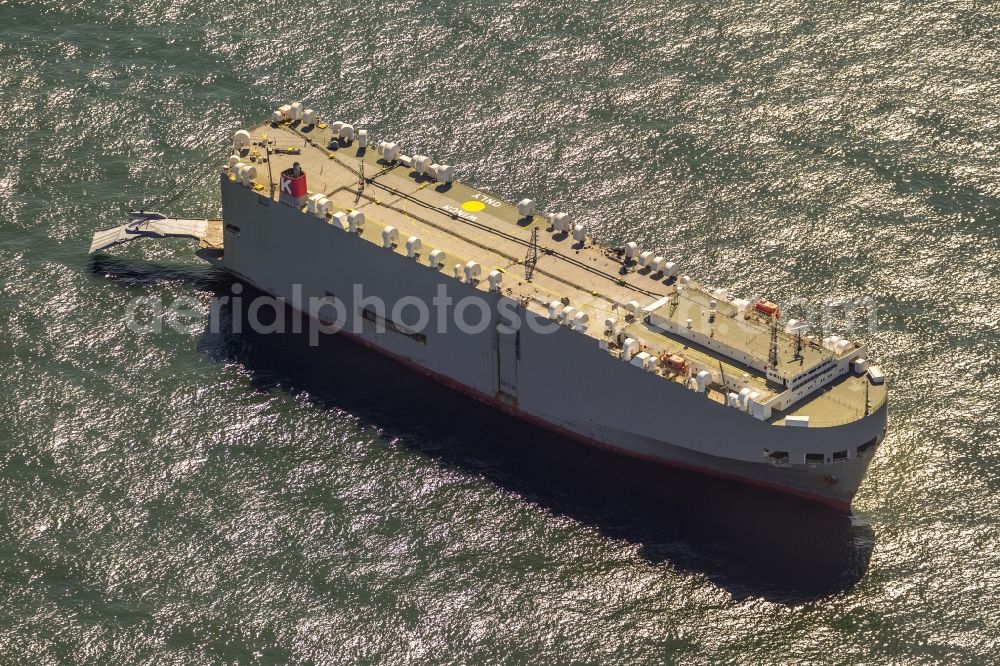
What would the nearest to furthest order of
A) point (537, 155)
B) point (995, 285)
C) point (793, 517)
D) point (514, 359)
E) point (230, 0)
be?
1. point (793, 517)
2. point (514, 359)
3. point (995, 285)
4. point (537, 155)
5. point (230, 0)

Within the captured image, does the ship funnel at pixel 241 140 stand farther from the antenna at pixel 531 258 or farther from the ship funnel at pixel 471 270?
the ship funnel at pixel 471 270

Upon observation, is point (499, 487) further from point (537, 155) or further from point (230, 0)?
point (230, 0)

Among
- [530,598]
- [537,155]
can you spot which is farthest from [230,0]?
[530,598]

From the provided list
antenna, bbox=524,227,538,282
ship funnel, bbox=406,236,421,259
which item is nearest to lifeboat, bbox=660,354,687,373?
antenna, bbox=524,227,538,282

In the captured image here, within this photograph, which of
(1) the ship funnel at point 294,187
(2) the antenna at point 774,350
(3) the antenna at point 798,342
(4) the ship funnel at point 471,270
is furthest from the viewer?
(1) the ship funnel at point 294,187

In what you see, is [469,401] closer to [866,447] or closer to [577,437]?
[577,437]

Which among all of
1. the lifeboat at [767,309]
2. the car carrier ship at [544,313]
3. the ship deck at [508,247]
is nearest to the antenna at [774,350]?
Answer: the car carrier ship at [544,313]

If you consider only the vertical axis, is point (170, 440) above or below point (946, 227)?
below
